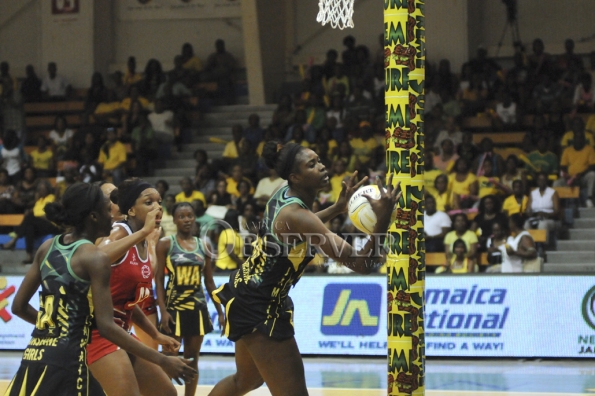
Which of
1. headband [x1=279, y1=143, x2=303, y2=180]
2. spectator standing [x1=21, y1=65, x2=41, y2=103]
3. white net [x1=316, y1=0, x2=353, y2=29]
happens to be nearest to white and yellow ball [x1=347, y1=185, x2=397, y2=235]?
headband [x1=279, y1=143, x2=303, y2=180]

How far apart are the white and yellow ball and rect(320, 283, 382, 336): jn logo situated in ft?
22.2

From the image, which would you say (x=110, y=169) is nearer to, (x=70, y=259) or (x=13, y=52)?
(x=13, y=52)

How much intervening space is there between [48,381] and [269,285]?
1632mm

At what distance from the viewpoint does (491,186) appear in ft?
48.0

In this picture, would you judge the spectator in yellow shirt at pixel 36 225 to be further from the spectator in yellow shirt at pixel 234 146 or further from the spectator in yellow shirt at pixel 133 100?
the spectator in yellow shirt at pixel 133 100

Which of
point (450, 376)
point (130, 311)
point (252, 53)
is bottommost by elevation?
point (450, 376)

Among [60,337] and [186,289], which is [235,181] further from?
[60,337]

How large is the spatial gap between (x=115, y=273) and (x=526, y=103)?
11.7m

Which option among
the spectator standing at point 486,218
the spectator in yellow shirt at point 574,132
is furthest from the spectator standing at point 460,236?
the spectator in yellow shirt at point 574,132

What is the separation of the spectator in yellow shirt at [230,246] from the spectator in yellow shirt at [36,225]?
332cm

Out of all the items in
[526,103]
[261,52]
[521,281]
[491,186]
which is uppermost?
[261,52]

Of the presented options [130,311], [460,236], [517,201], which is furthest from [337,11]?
[517,201]

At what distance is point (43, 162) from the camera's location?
18.6 metres

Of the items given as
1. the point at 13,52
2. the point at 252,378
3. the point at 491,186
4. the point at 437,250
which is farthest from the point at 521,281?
the point at 13,52
